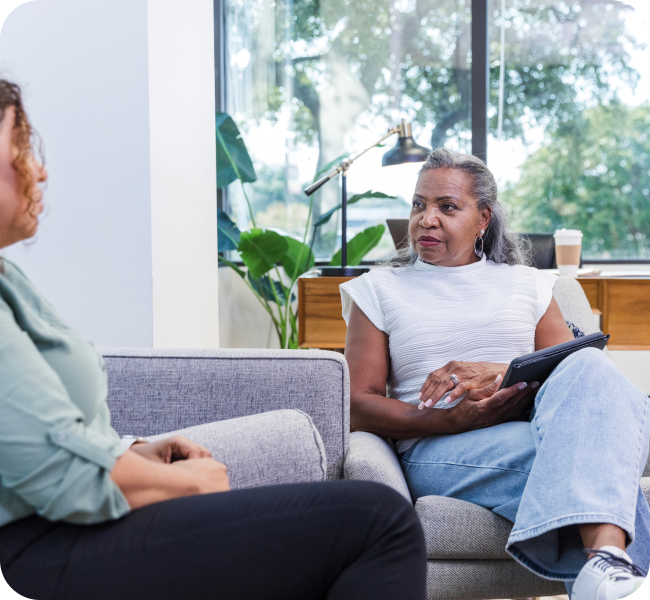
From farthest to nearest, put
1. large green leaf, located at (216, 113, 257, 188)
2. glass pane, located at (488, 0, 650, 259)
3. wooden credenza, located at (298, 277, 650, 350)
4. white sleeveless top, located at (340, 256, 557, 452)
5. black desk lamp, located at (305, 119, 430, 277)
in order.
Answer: glass pane, located at (488, 0, 650, 259)
large green leaf, located at (216, 113, 257, 188)
black desk lamp, located at (305, 119, 430, 277)
wooden credenza, located at (298, 277, 650, 350)
white sleeveless top, located at (340, 256, 557, 452)

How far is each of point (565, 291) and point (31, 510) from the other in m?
1.44

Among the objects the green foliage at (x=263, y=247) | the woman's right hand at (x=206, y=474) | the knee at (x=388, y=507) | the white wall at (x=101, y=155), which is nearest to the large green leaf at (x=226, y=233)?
the green foliage at (x=263, y=247)

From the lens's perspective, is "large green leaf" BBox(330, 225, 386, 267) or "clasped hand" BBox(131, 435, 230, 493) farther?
"large green leaf" BBox(330, 225, 386, 267)

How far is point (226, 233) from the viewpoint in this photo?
3234 mm

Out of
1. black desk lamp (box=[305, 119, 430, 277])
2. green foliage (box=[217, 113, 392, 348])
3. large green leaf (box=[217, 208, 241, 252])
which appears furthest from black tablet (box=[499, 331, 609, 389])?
large green leaf (box=[217, 208, 241, 252])

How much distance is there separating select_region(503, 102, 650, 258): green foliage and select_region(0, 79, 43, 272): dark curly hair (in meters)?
3.25

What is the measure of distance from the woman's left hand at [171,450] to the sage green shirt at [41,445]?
184 millimetres

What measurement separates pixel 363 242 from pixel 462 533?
86.8 inches

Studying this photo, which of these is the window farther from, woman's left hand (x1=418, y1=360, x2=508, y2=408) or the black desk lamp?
woman's left hand (x1=418, y1=360, x2=508, y2=408)

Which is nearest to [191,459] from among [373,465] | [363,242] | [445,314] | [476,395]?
[373,465]

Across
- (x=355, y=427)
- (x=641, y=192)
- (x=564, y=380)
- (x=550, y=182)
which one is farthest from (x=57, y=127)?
(x=641, y=192)

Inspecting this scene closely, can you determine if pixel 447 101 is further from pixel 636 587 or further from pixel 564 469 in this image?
pixel 636 587

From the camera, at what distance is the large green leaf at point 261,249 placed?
2912mm

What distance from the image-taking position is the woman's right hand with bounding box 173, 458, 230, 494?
0.82 meters
